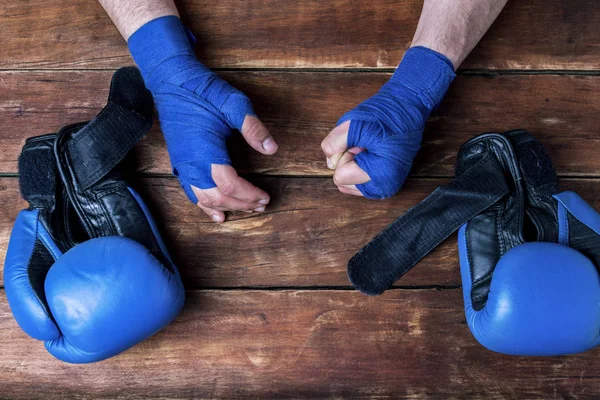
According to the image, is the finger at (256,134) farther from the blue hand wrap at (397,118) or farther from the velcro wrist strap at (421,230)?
the velcro wrist strap at (421,230)

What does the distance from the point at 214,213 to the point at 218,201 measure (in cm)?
8

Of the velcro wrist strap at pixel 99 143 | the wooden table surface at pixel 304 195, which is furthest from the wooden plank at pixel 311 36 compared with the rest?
the velcro wrist strap at pixel 99 143

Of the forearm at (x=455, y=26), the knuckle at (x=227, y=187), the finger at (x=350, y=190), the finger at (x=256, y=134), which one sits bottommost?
the finger at (x=350, y=190)

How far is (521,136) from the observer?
121cm

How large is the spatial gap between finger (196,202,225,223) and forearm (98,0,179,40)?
47cm

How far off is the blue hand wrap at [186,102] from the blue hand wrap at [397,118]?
0.91 ft

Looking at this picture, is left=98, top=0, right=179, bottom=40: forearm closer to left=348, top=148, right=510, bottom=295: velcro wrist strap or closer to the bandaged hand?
the bandaged hand

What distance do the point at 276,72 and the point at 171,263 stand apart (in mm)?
575

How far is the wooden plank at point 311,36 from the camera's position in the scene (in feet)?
4.45

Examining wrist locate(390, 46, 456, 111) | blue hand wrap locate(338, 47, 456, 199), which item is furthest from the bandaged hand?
wrist locate(390, 46, 456, 111)

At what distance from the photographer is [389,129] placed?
3.76ft

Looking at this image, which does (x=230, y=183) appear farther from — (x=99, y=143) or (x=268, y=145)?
(x=99, y=143)

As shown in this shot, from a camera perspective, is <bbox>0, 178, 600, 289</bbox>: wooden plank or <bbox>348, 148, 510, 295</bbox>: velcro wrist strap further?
<bbox>0, 178, 600, 289</bbox>: wooden plank

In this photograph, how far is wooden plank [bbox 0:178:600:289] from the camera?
4.29ft
